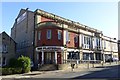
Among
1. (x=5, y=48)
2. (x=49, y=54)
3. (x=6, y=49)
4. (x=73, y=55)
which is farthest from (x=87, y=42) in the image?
(x=5, y=48)

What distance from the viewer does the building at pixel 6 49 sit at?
36.5 m

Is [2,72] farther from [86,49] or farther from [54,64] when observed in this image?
[86,49]

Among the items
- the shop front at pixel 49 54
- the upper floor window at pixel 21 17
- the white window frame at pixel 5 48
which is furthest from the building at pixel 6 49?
the upper floor window at pixel 21 17

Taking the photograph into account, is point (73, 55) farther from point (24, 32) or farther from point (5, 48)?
point (5, 48)

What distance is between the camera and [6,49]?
3734 cm

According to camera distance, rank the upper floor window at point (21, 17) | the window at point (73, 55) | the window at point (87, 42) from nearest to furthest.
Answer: the window at point (73, 55) → the upper floor window at point (21, 17) → the window at point (87, 42)

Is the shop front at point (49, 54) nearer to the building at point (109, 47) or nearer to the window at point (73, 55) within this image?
the window at point (73, 55)

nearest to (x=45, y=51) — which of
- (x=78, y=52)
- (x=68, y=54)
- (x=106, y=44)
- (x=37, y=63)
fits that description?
(x=37, y=63)

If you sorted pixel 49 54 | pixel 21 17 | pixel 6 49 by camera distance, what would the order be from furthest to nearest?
pixel 21 17 < pixel 6 49 < pixel 49 54

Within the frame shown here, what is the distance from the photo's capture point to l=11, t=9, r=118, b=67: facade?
1436 inches

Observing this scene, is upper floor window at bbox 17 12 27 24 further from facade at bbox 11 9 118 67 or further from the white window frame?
the white window frame

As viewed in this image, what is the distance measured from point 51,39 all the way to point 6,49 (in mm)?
8376

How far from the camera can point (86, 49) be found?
44438 millimetres

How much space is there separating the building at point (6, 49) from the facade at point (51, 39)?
3.47 meters
